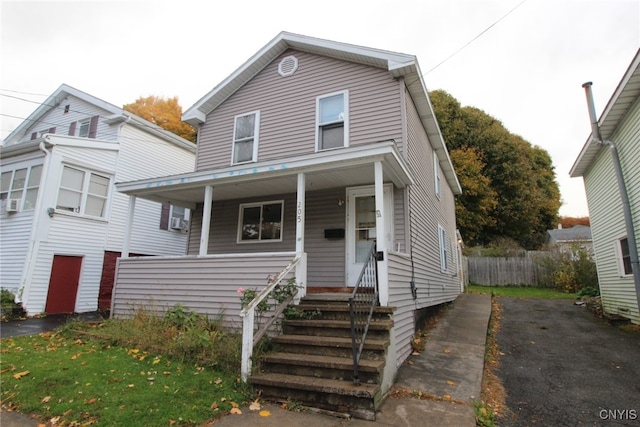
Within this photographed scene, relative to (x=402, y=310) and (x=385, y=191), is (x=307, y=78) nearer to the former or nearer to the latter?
(x=385, y=191)

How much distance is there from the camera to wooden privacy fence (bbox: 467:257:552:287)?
19.2 m

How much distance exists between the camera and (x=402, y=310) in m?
6.10

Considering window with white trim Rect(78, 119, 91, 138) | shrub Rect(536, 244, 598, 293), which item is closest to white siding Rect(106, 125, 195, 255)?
window with white trim Rect(78, 119, 91, 138)

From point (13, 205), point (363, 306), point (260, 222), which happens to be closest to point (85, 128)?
point (13, 205)

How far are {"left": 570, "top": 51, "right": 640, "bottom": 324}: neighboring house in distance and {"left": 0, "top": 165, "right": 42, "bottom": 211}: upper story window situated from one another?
16112 millimetres

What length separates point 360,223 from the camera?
7.57 m

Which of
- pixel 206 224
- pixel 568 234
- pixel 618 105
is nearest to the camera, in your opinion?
pixel 206 224

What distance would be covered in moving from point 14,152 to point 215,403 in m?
12.4

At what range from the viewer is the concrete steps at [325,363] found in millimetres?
3914

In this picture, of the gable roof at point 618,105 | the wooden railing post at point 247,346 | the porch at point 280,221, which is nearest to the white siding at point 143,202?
the porch at point 280,221

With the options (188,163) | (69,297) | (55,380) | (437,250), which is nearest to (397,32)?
(437,250)

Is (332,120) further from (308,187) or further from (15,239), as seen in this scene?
(15,239)

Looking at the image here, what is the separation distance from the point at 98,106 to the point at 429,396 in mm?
15639

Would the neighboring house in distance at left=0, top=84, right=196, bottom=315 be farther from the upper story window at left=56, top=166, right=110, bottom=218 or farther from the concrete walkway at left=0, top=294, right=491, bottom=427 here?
the concrete walkway at left=0, top=294, right=491, bottom=427
